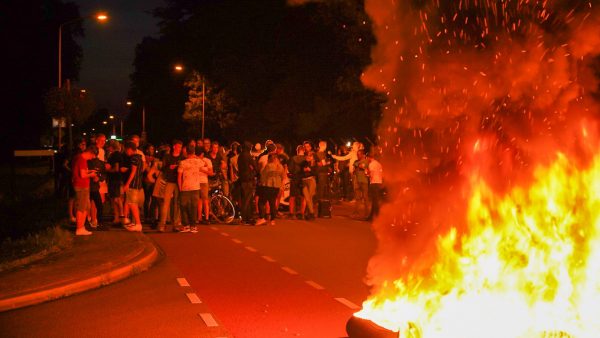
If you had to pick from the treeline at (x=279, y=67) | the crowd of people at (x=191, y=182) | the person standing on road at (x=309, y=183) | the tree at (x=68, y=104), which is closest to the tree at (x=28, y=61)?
the treeline at (x=279, y=67)

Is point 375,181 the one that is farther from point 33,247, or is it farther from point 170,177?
point 33,247

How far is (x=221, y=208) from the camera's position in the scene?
2044 cm

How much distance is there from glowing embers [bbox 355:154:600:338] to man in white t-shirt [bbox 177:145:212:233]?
11351 millimetres

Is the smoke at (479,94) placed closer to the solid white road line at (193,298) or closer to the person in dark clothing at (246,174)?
the solid white road line at (193,298)

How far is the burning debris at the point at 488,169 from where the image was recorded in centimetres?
604

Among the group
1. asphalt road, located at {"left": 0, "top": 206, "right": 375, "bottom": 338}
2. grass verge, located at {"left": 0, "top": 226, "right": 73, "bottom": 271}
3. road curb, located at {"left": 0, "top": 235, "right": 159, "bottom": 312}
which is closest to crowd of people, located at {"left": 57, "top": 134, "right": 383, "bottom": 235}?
grass verge, located at {"left": 0, "top": 226, "right": 73, "bottom": 271}

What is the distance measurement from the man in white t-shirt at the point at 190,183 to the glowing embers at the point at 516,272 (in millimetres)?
11351

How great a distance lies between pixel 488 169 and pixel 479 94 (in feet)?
3.44

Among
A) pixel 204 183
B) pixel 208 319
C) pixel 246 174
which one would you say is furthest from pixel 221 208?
pixel 208 319

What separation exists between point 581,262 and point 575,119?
199 centimetres

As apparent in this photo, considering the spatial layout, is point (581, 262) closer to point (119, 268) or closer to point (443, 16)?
point (443, 16)

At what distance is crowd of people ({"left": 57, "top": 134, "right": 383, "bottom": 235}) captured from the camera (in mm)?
17172

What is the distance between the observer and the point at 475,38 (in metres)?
8.76

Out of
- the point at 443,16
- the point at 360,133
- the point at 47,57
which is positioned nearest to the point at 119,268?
the point at 443,16
